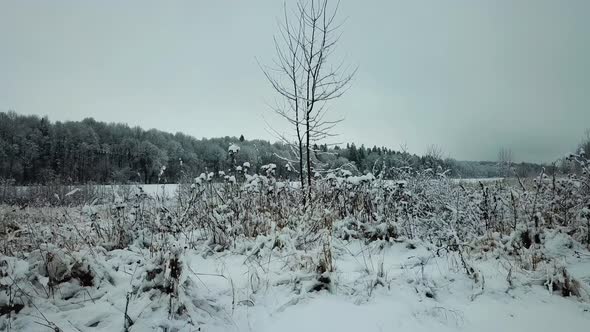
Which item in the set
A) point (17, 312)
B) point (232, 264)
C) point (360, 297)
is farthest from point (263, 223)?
point (17, 312)

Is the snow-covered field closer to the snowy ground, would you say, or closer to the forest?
the snowy ground

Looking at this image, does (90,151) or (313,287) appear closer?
(313,287)

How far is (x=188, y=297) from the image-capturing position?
2027 mm

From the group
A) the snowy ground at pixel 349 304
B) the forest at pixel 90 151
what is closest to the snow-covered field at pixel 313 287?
the snowy ground at pixel 349 304

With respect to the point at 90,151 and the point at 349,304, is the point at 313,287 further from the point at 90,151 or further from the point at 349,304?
the point at 90,151

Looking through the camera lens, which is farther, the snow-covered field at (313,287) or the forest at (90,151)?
the forest at (90,151)

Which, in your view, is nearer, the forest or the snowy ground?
the snowy ground

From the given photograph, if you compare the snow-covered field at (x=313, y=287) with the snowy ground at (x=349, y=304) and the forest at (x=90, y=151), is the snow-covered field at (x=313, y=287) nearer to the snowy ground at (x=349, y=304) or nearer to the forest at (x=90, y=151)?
the snowy ground at (x=349, y=304)

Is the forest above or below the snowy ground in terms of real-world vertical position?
above

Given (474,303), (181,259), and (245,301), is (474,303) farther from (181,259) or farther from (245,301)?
(181,259)

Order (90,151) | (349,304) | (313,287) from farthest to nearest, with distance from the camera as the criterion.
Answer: (90,151) → (313,287) → (349,304)

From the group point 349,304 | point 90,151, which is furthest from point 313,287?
point 90,151

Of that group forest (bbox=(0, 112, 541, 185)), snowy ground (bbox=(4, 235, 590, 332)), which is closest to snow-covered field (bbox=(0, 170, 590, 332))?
snowy ground (bbox=(4, 235, 590, 332))

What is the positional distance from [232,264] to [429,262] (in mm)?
1996
